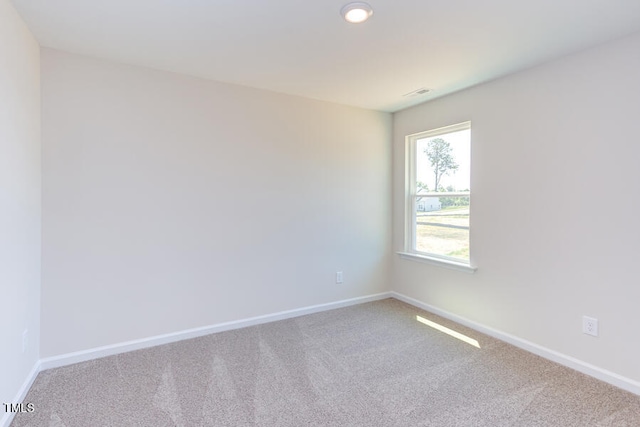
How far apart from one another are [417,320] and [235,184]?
229cm

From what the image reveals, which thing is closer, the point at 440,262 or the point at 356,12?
the point at 356,12

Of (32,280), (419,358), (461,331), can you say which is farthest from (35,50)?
(461,331)

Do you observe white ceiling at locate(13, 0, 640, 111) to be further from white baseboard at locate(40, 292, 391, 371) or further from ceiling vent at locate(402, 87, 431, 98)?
white baseboard at locate(40, 292, 391, 371)

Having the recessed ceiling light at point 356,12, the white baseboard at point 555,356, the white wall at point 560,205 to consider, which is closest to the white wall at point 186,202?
the white baseboard at point 555,356

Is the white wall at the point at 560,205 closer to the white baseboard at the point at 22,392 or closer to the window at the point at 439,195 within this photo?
the window at the point at 439,195

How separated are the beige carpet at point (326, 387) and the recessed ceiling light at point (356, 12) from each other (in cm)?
234

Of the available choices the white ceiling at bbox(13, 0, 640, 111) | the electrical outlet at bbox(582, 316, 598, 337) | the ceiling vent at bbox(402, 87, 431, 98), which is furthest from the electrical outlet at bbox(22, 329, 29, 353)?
the electrical outlet at bbox(582, 316, 598, 337)

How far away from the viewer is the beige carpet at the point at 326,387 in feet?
6.10

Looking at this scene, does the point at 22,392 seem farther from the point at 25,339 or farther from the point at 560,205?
the point at 560,205

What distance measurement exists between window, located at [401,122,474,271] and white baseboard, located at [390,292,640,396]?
22.0 inches

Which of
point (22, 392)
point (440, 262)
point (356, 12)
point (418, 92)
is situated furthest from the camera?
point (440, 262)

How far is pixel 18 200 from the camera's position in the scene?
1.95m

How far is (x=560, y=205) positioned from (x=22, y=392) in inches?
154

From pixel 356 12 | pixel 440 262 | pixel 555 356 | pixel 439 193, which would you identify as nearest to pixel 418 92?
pixel 439 193
